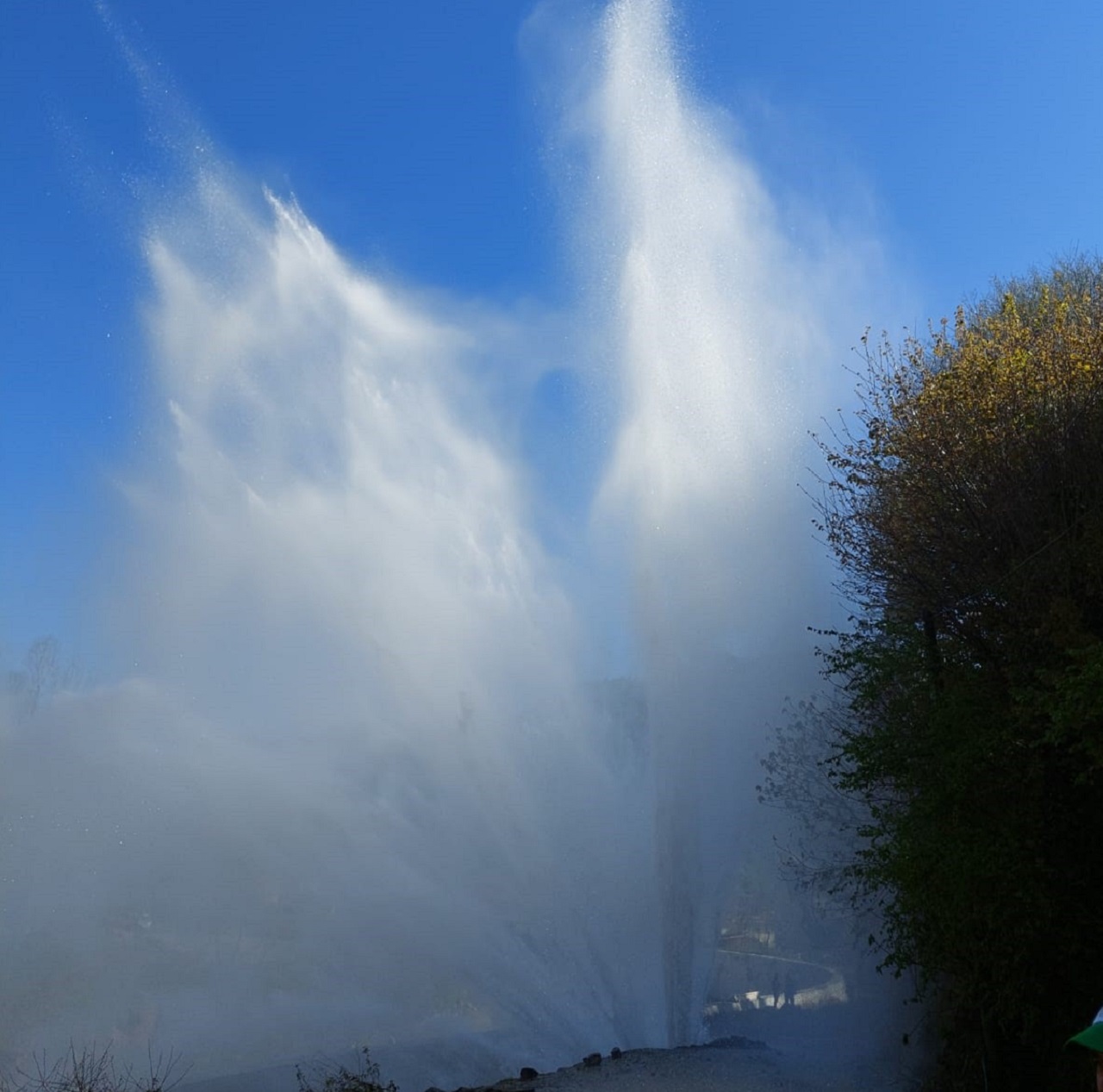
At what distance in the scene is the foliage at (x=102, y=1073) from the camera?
14414 mm

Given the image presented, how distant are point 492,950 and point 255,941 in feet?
18.4

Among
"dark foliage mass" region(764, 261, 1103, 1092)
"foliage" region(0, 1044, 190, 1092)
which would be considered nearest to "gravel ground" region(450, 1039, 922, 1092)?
"dark foliage mass" region(764, 261, 1103, 1092)

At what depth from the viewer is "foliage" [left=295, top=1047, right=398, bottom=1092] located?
13.9m

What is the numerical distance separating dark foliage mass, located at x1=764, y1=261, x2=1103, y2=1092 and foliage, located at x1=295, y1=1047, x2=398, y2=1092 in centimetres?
748

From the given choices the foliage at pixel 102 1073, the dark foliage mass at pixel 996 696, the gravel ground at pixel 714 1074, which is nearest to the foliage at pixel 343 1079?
the gravel ground at pixel 714 1074

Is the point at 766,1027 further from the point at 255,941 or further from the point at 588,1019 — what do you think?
the point at 255,941

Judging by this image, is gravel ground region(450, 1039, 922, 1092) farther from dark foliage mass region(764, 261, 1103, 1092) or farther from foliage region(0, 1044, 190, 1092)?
foliage region(0, 1044, 190, 1092)

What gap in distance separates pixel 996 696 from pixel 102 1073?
13.9m

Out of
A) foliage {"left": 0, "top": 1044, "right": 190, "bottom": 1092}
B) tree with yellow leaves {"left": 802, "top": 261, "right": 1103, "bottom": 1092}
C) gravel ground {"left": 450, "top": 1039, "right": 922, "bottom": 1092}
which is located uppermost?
tree with yellow leaves {"left": 802, "top": 261, "right": 1103, "bottom": 1092}

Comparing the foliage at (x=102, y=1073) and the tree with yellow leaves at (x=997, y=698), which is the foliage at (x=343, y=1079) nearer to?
the foliage at (x=102, y=1073)

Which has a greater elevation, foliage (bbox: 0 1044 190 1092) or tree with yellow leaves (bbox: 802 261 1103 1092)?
tree with yellow leaves (bbox: 802 261 1103 1092)

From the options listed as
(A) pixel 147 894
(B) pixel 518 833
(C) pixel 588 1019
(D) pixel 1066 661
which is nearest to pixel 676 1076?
(C) pixel 588 1019

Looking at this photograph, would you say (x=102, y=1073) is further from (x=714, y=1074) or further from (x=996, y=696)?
(x=996, y=696)

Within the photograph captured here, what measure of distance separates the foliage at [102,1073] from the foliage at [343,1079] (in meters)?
2.02
